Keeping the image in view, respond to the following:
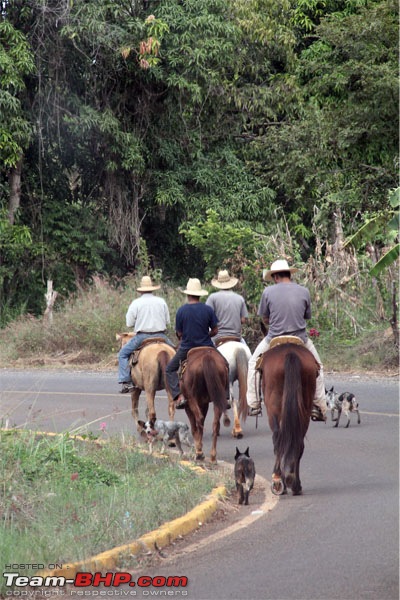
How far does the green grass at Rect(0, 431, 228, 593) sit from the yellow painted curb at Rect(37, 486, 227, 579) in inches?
4.1

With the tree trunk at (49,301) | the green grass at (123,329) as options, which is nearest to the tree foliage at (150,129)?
the tree trunk at (49,301)

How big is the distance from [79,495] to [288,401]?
244cm

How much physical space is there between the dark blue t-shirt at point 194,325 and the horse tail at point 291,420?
2755mm

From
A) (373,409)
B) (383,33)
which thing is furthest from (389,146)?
(373,409)

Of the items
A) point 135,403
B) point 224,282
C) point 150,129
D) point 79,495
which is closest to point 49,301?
point 150,129

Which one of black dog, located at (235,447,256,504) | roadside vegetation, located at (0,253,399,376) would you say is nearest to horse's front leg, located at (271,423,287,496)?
black dog, located at (235,447,256,504)

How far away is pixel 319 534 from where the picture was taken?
938 centimetres

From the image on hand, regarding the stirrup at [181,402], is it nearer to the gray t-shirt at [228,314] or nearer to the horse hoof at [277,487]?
the gray t-shirt at [228,314]

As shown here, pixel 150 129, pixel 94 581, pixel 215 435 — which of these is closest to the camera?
pixel 94 581

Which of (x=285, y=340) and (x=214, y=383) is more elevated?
(x=285, y=340)

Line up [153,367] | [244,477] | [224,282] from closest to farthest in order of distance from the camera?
[244,477]
[153,367]
[224,282]

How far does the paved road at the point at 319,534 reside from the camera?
7703 millimetres

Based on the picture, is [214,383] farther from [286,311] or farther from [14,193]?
[14,193]

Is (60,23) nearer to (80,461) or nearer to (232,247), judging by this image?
(232,247)
